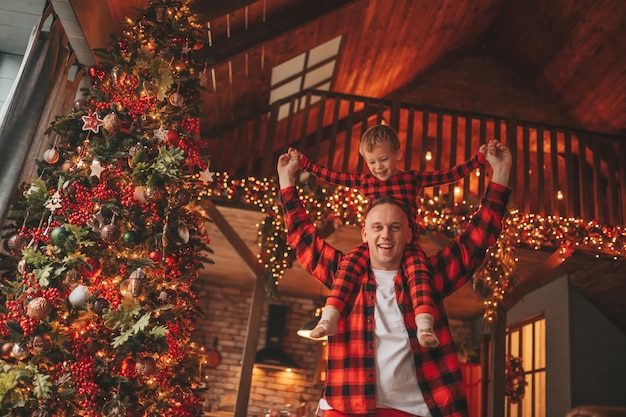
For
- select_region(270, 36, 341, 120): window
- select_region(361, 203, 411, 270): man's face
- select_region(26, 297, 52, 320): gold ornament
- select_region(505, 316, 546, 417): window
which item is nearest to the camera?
select_region(361, 203, 411, 270): man's face

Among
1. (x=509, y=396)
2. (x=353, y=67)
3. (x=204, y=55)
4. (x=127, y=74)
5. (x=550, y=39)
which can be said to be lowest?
(x=509, y=396)

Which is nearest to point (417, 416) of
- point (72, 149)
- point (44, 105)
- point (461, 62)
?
point (72, 149)

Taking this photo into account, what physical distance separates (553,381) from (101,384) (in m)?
5.81

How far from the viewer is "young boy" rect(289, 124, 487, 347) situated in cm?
157

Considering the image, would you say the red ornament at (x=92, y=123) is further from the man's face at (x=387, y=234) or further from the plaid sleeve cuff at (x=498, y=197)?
the plaid sleeve cuff at (x=498, y=197)

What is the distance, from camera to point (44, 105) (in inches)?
126

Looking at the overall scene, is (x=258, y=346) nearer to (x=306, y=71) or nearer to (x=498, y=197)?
(x=306, y=71)

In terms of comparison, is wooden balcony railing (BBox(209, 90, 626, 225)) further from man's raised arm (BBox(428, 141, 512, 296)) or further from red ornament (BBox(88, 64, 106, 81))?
man's raised arm (BBox(428, 141, 512, 296))

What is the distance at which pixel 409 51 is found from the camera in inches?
295

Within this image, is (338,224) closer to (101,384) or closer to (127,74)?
(127,74)

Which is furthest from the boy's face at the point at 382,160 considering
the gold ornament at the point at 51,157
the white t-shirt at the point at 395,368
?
the gold ornament at the point at 51,157

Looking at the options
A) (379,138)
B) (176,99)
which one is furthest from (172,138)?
(379,138)

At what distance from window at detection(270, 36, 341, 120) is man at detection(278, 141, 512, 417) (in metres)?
4.79

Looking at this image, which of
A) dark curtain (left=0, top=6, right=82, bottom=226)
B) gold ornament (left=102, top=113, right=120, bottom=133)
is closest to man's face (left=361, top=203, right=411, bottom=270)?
gold ornament (left=102, top=113, right=120, bottom=133)
